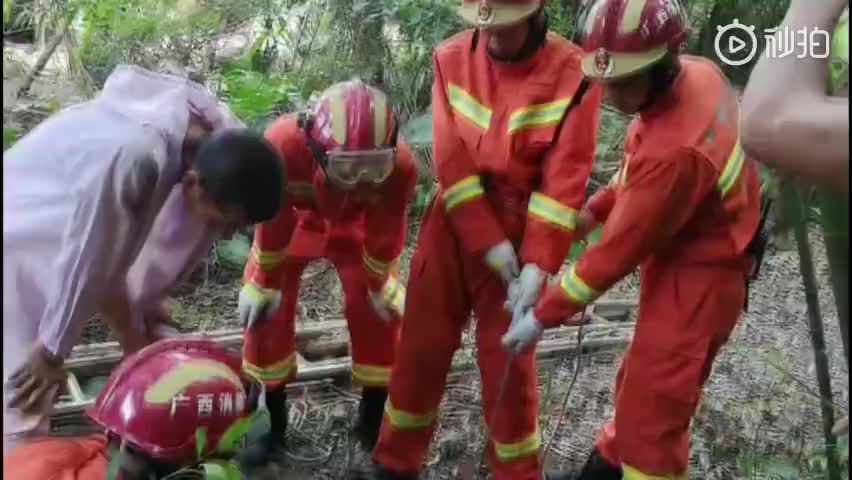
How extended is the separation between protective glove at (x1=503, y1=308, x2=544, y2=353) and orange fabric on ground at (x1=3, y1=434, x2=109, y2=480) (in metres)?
1.04

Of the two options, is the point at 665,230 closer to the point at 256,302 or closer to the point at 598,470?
the point at 598,470

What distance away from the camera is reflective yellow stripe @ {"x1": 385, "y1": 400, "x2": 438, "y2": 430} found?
10.4 feet

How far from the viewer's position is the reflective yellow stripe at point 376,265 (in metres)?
3.23

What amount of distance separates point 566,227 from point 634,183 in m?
0.30

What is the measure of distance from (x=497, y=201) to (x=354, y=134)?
1.45 feet

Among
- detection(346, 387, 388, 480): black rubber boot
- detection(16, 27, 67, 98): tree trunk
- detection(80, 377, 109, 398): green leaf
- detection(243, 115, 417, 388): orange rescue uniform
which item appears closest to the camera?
detection(243, 115, 417, 388): orange rescue uniform

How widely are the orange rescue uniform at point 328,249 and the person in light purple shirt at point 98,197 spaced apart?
1.23ft

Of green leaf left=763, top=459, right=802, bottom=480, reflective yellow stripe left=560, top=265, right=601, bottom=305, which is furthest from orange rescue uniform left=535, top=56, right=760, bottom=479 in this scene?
green leaf left=763, top=459, right=802, bottom=480

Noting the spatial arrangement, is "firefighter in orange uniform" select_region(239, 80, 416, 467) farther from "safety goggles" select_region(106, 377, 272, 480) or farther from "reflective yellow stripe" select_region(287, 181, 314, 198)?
"safety goggles" select_region(106, 377, 272, 480)

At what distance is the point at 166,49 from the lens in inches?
223

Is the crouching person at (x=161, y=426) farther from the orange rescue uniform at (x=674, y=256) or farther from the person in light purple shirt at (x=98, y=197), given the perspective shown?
the orange rescue uniform at (x=674, y=256)

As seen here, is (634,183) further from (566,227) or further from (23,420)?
(23,420)

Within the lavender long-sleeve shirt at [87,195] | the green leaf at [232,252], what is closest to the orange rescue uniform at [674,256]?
the lavender long-sleeve shirt at [87,195]

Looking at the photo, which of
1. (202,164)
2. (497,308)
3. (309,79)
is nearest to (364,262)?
(497,308)
